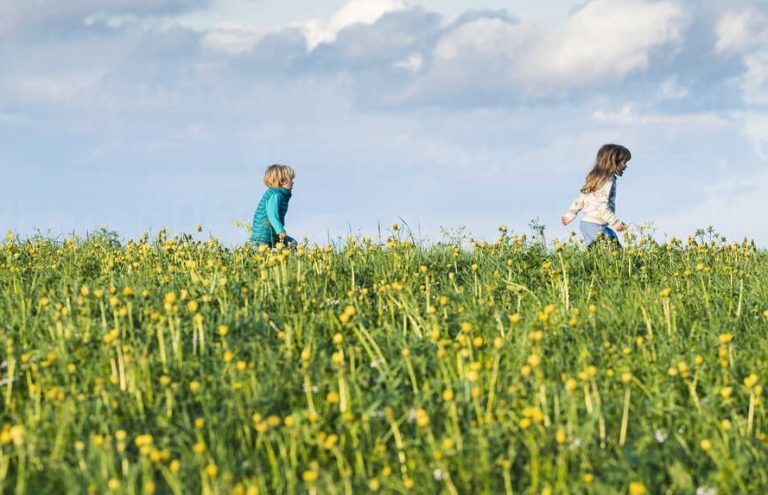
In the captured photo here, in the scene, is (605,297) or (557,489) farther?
(605,297)

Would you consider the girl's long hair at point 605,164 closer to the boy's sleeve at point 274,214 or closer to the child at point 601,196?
the child at point 601,196

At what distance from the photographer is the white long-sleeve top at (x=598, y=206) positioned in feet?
44.0

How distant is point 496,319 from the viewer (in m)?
6.32

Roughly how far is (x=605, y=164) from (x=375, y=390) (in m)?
9.71

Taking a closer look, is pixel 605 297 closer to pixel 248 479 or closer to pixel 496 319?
pixel 496 319

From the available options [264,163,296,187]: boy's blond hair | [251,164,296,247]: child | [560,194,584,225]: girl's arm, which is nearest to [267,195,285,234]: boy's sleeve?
[251,164,296,247]: child

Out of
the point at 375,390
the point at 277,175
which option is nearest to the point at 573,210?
the point at 277,175

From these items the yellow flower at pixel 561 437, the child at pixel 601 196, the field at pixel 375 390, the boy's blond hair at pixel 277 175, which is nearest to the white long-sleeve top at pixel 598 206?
the child at pixel 601 196

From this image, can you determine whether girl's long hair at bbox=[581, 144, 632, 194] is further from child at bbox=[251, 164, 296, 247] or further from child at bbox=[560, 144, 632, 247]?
child at bbox=[251, 164, 296, 247]

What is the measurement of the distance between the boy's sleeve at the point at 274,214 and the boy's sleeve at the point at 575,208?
4.11 metres

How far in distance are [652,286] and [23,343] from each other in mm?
5223

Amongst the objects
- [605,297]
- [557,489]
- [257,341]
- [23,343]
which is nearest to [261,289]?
[257,341]

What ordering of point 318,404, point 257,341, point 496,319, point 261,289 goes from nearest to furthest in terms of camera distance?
point 318,404 < point 257,341 < point 496,319 < point 261,289

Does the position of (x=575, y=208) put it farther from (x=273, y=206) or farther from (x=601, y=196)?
(x=273, y=206)
